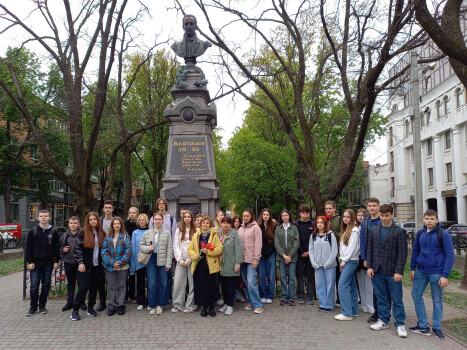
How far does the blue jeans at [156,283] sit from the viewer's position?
24.2 feet

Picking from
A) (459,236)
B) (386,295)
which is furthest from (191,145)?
(459,236)

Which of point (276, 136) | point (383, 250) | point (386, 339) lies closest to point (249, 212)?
point (383, 250)

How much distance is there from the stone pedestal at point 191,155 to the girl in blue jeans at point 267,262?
283 centimetres

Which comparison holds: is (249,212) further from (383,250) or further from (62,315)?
(62,315)

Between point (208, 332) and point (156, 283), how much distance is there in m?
1.69

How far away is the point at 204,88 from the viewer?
11.7 metres

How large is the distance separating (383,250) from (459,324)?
184 centimetres

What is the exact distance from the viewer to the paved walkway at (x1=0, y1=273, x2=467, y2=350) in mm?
5637

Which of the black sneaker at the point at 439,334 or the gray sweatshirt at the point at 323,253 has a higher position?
the gray sweatshirt at the point at 323,253

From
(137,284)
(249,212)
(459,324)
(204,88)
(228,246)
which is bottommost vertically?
(459,324)

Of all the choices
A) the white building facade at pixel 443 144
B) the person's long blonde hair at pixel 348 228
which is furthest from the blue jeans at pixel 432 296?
the white building facade at pixel 443 144

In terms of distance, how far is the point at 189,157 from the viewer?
11.2 m

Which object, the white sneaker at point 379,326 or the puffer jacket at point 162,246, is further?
the puffer jacket at point 162,246

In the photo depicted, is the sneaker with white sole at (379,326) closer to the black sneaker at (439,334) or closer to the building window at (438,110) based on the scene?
Result: the black sneaker at (439,334)
